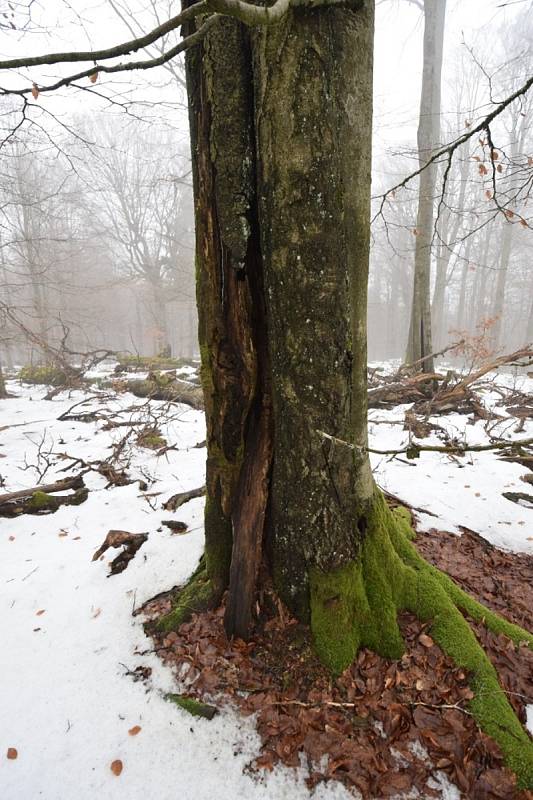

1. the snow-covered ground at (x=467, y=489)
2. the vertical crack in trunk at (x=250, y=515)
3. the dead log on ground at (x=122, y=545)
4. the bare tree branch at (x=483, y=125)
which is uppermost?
the bare tree branch at (x=483, y=125)

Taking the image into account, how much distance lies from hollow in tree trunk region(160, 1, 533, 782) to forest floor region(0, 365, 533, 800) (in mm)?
136

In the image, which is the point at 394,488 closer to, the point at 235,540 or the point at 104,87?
the point at 235,540

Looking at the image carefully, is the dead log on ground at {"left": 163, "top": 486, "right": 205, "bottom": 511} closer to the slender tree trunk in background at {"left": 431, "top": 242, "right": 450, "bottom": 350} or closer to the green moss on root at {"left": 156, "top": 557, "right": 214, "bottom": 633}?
the green moss on root at {"left": 156, "top": 557, "right": 214, "bottom": 633}

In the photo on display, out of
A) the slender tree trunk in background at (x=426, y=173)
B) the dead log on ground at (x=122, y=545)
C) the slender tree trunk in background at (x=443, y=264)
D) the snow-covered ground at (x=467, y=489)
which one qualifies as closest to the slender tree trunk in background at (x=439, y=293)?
the slender tree trunk in background at (x=443, y=264)

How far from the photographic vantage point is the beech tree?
1.54 metres

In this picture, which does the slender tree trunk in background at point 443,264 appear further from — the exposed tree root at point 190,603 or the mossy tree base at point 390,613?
the exposed tree root at point 190,603

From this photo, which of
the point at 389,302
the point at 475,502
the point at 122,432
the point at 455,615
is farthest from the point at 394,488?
the point at 389,302

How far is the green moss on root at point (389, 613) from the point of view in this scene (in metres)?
1.83

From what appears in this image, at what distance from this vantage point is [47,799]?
5.18 ft

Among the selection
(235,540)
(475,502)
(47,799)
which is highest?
(235,540)

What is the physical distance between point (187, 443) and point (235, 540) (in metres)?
3.92

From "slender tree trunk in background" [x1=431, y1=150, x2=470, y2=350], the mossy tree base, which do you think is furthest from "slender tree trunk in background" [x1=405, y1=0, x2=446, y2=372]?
"slender tree trunk in background" [x1=431, y1=150, x2=470, y2=350]

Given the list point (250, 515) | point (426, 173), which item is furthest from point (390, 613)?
point (426, 173)

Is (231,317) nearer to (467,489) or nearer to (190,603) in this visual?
(190,603)
